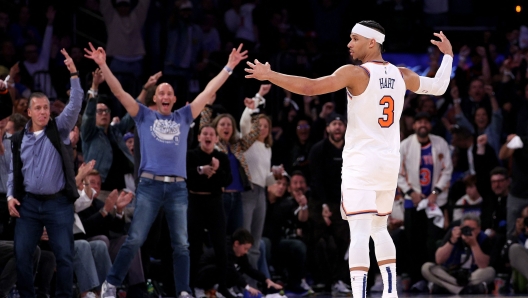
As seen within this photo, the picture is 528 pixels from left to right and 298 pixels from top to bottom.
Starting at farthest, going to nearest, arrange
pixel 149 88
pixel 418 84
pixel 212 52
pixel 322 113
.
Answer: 1. pixel 212 52
2. pixel 322 113
3. pixel 149 88
4. pixel 418 84

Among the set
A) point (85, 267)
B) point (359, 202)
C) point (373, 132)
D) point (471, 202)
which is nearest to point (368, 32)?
point (373, 132)

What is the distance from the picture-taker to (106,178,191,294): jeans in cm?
934

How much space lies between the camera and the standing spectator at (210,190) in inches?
417

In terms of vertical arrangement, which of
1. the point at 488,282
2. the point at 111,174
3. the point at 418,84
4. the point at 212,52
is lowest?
the point at 488,282

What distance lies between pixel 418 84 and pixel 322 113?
276 inches

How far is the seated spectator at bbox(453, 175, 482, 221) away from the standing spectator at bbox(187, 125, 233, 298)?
402 centimetres

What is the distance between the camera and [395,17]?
17859 mm

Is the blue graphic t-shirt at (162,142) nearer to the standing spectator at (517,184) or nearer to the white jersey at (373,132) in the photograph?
the white jersey at (373,132)

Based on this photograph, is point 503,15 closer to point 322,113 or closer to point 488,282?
point 322,113

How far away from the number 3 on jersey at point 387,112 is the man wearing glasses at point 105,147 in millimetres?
4232

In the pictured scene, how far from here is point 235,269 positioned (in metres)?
11.2

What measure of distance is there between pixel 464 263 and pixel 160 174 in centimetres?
495

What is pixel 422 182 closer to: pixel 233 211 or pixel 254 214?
pixel 254 214

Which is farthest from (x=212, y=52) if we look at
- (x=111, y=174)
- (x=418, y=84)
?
(x=418, y=84)
